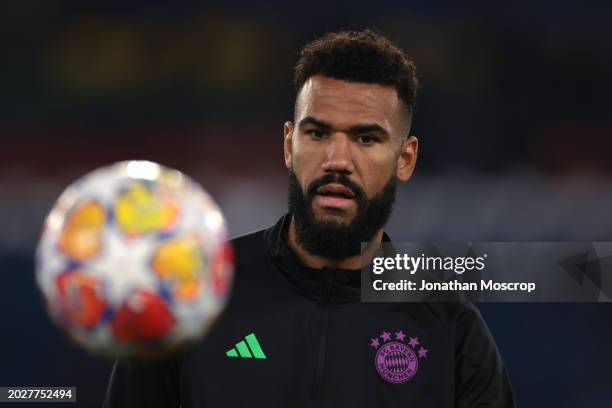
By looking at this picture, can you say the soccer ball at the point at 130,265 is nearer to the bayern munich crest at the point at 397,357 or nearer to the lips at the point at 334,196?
the lips at the point at 334,196

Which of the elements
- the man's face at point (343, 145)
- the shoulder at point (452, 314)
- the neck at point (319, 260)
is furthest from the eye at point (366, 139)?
the shoulder at point (452, 314)

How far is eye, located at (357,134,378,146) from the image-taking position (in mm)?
3033

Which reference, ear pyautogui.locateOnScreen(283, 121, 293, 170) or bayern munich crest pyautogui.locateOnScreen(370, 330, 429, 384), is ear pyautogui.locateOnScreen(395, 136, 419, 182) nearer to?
ear pyautogui.locateOnScreen(283, 121, 293, 170)

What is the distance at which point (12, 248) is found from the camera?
20.9ft

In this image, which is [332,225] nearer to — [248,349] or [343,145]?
[343,145]

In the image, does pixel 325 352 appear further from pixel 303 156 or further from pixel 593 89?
pixel 593 89

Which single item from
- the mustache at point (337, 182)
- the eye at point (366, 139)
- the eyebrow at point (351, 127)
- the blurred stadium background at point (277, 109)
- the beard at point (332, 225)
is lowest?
the beard at point (332, 225)

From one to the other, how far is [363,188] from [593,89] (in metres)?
4.66

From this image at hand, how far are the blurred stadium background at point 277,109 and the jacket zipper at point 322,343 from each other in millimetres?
3712

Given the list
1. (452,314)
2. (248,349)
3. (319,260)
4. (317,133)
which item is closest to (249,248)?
(319,260)

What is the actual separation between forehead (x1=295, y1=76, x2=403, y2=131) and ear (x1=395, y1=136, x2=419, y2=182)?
0.16 meters

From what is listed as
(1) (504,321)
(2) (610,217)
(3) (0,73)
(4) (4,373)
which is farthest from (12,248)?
(2) (610,217)

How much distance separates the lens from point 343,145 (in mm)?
2973

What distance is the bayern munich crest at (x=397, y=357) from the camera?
9.79 ft
